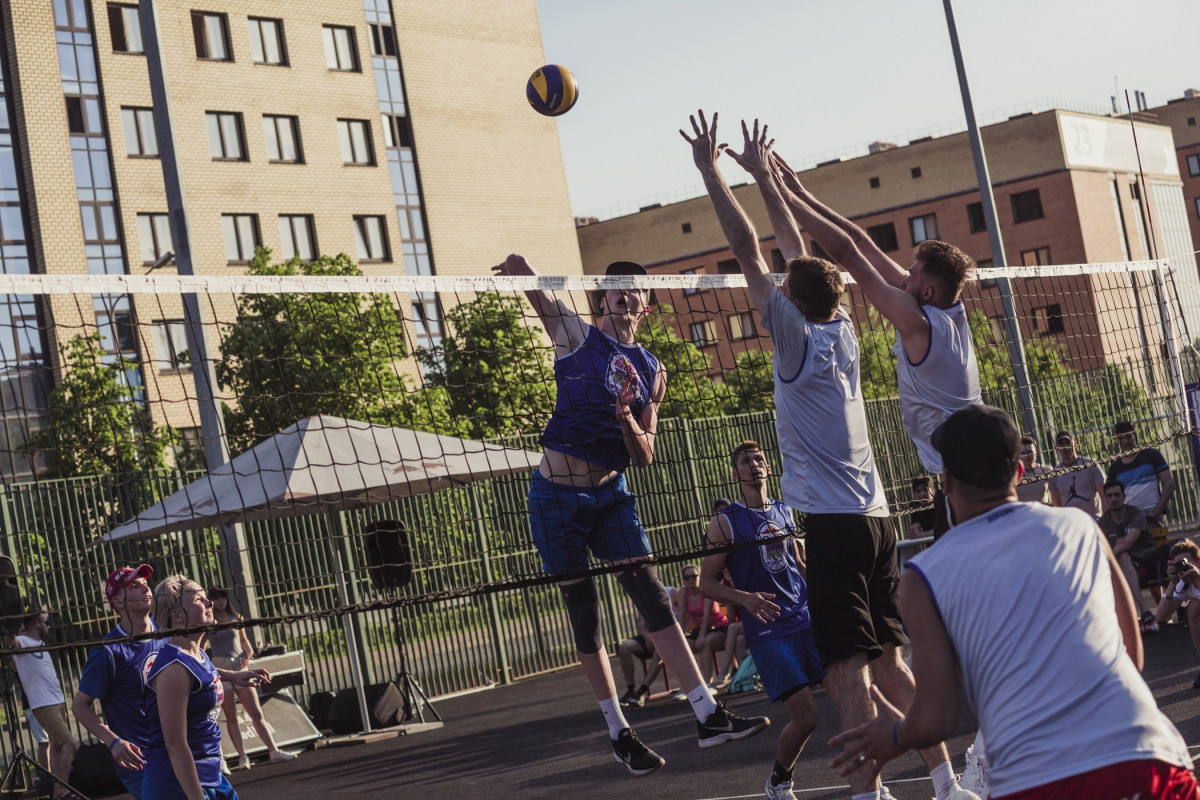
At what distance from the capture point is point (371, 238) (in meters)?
47.8

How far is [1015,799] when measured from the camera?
338cm

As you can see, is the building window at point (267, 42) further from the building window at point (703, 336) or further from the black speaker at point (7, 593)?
the black speaker at point (7, 593)

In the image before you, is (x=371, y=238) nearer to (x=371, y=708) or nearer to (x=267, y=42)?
(x=267, y=42)

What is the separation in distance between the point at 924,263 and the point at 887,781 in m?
3.85

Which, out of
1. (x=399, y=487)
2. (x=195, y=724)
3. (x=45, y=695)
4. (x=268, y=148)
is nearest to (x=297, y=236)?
(x=268, y=148)

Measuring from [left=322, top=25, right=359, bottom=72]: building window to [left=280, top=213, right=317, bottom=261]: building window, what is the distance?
18.1ft

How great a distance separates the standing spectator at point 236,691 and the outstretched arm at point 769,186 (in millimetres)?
8738

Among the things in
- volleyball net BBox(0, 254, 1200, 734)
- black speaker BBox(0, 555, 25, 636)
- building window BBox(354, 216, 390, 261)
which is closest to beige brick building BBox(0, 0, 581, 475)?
building window BBox(354, 216, 390, 261)

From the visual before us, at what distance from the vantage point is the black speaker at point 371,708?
Answer: 1537cm

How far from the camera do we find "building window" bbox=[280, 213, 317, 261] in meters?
45.5

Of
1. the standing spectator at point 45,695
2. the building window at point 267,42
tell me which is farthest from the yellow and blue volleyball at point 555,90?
the building window at point 267,42

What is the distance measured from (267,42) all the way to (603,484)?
42.6 m

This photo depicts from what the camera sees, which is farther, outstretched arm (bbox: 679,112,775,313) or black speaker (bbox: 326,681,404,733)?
black speaker (bbox: 326,681,404,733)

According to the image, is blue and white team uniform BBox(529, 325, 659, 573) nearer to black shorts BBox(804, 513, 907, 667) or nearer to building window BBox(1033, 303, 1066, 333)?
black shorts BBox(804, 513, 907, 667)
